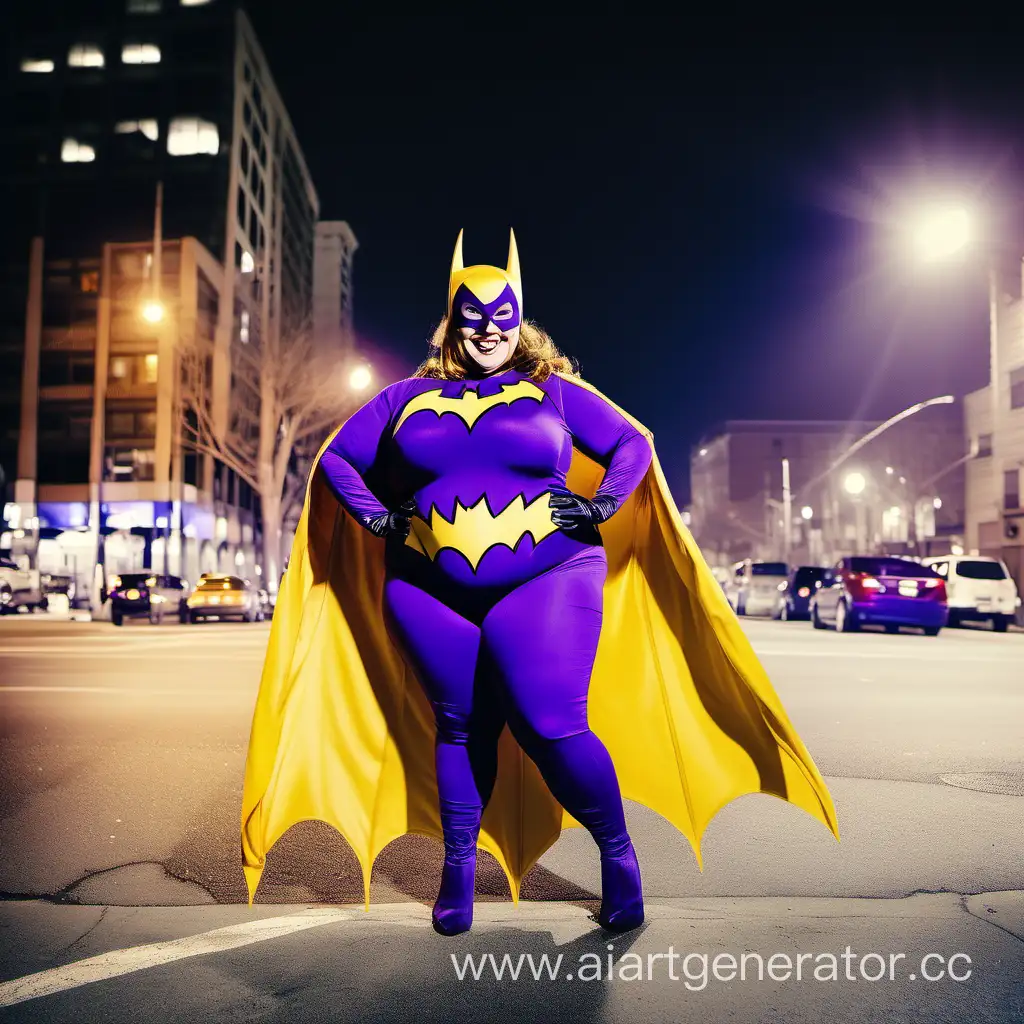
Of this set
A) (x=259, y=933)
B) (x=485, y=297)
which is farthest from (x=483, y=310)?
(x=259, y=933)

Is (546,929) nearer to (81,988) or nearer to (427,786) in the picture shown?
(427,786)

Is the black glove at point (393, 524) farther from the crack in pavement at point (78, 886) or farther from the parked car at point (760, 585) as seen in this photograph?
the parked car at point (760, 585)

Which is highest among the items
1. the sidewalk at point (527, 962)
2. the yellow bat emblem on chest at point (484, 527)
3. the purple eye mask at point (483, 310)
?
the purple eye mask at point (483, 310)

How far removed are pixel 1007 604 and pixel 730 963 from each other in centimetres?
2223

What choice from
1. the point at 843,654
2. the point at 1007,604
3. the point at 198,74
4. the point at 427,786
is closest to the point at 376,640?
the point at 427,786

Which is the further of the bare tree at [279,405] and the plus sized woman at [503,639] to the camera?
the bare tree at [279,405]

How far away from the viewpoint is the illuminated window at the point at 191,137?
6344cm

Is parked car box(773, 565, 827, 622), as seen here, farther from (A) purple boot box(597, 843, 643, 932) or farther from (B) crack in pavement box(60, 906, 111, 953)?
(B) crack in pavement box(60, 906, 111, 953)

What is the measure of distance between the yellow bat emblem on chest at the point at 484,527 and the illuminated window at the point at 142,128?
6916cm

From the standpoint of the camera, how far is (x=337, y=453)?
3555 millimetres

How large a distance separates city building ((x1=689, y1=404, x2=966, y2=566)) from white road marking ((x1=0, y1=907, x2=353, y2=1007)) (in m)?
50.6

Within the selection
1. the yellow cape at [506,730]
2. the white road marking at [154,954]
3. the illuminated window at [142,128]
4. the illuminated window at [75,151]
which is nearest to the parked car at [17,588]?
the yellow cape at [506,730]

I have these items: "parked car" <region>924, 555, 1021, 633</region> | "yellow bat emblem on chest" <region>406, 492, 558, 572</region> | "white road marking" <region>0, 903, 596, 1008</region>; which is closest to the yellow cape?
"white road marking" <region>0, 903, 596, 1008</region>

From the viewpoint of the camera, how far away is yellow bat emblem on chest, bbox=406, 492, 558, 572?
10.7 ft
